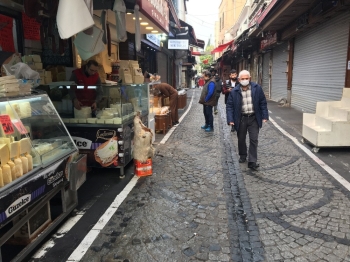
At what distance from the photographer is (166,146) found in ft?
24.8

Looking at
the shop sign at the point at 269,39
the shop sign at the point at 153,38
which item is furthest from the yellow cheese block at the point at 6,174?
the shop sign at the point at 269,39

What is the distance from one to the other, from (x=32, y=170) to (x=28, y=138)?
1.21 feet

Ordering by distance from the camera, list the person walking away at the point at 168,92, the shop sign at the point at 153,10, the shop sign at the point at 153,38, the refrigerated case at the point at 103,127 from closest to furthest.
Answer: the refrigerated case at the point at 103,127 → the shop sign at the point at 153,10 → the person walking away at the point at 168,92 → the shop sign at the point at 153,38

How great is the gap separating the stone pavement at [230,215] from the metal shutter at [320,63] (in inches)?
197

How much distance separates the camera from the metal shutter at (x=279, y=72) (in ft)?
54.3

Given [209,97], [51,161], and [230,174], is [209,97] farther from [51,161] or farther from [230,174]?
[51,161]

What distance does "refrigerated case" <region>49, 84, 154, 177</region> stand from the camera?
5191 mm

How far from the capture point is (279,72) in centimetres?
1777

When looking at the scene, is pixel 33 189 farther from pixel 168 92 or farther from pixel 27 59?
pixel 168 92

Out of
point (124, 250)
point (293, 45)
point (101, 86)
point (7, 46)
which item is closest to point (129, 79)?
point (101, 86)

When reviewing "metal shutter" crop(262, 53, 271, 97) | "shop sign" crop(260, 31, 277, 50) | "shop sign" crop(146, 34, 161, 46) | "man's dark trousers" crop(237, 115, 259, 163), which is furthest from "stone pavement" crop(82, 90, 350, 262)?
"metal shutter" crop(262, 53, 271, 97)

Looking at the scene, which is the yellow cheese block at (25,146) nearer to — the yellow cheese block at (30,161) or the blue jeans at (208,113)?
the yellow cheese block at (30,161)

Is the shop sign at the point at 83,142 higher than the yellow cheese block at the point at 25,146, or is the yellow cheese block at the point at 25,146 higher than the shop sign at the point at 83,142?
the yellow cheese block at the point at 25,146

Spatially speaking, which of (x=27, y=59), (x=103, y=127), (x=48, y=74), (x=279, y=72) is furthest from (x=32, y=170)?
(x=279, y=72)
